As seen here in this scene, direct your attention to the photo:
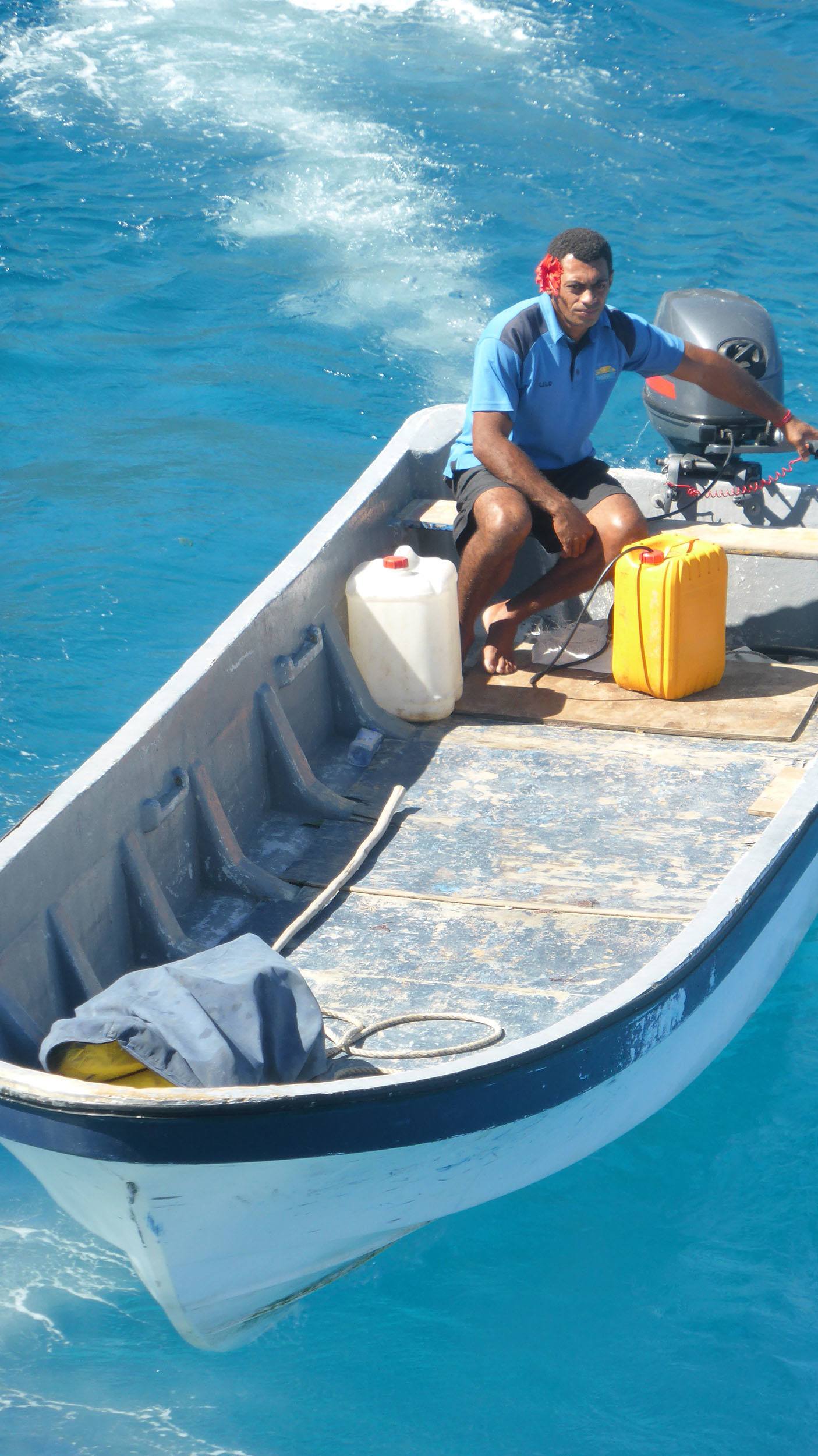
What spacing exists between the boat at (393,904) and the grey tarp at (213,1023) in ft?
0.46

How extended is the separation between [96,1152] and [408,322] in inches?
364

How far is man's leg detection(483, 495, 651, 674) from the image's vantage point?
17.3ft

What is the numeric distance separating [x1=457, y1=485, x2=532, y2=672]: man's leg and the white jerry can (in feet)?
0.49

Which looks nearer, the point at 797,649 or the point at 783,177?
the point at 797,649

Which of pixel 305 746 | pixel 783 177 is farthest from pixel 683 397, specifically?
pixel 783 177

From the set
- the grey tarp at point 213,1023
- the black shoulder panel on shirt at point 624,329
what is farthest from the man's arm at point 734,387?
the grey tarp at point 213,1023

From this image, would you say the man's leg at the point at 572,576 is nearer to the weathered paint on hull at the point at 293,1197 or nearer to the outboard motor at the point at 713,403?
the outboard motor at the point at 713,403

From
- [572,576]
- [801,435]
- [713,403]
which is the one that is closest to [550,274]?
[572,576]

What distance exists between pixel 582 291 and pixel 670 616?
112 cm

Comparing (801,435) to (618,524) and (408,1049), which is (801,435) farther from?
(408,1049)

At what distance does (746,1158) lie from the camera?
4.55 meters

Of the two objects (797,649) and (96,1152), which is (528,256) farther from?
(96,1152)

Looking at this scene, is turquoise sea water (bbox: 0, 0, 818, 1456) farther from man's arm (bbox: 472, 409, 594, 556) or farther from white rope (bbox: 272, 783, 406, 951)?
man's arm (bbox: 472, 409, 594, 556)

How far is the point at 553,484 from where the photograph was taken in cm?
541
